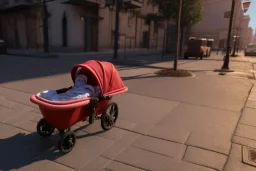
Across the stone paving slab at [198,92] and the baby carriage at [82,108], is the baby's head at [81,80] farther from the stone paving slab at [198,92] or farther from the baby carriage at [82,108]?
the stone paving slab at [198,92]

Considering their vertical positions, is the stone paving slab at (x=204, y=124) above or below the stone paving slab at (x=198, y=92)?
below

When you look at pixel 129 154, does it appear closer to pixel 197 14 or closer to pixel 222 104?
pixel 222 104

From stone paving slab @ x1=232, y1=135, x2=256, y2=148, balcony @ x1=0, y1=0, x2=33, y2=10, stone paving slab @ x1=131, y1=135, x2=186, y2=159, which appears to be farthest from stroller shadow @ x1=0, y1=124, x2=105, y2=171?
balcony @ x1=0, y1=0, x2=33, y2=10

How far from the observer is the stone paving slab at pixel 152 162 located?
308cm

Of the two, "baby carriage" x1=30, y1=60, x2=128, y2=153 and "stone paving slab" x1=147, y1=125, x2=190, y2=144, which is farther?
"stone paving slab" x1=147, y1=125, x2=190, y2=144

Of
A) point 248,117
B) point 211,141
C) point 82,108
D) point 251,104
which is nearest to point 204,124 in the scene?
point 211,141

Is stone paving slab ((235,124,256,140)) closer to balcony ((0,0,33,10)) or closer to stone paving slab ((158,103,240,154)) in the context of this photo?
stone paving slab ((158,103,240,154))

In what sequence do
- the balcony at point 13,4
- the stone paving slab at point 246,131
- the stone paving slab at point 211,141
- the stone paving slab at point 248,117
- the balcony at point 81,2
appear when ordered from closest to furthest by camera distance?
1. the stone paving slab at point 211,141
2. the stone paving slab at point 246,131
3. the stone paving slab at point 248,117
4. the balcony at point 81,2
5. the balcony at point 13,4

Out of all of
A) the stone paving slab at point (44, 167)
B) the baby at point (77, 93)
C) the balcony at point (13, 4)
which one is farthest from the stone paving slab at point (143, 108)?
the balcony at point (13, 4)

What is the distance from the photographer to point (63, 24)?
26.9 meters

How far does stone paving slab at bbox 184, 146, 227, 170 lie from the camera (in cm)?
318

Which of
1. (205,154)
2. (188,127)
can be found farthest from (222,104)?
(205,154)

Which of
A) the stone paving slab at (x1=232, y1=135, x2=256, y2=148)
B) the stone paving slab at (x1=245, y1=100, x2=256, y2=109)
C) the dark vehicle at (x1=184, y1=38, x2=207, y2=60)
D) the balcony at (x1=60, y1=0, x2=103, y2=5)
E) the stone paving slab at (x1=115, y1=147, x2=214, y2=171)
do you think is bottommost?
the stone paving slab at (x1=115, y1=147, x2=214, y2=171)

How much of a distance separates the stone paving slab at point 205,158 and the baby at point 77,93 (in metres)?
1.94
